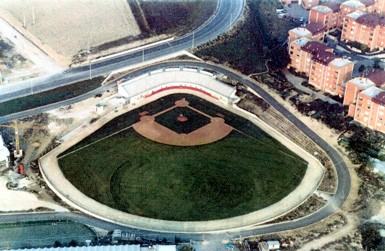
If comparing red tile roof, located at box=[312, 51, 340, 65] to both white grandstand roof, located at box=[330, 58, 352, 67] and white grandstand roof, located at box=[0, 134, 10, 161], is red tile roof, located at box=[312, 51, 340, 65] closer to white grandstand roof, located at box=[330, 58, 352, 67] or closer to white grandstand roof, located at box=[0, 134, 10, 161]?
white grandstand roof, located at box=[330, 58, 352, 67]

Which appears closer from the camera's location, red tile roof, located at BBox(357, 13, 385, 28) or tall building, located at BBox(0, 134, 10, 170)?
tall building, located at BBox(0, 134, 10, 170)

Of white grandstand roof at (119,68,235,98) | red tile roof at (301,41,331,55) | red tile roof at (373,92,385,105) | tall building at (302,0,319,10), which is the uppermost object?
tall building at (302,0,319,10)

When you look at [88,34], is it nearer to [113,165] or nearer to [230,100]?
[230,100]

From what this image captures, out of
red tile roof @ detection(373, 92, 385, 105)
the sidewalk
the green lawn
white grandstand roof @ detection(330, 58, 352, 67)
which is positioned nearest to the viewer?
the green lawn

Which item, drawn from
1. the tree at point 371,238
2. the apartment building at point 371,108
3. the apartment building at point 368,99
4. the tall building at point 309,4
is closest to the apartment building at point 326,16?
the tall building at point 309,4

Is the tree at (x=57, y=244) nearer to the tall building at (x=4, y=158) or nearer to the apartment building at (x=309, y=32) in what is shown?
the tall building at (x=4, y=158)

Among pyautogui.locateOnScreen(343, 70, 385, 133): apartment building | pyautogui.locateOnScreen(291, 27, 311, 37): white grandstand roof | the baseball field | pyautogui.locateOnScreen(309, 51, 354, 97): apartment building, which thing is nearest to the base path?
the baseball field
